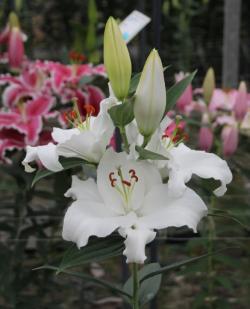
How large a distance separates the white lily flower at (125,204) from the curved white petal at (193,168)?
0.06 ft

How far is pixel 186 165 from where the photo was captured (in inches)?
33.2

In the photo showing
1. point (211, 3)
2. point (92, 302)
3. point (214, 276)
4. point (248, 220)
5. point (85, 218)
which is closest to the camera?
point (85, 218)

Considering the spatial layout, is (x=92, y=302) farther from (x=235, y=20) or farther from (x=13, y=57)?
(x=235, y=20)

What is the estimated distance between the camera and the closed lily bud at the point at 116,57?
0.81m

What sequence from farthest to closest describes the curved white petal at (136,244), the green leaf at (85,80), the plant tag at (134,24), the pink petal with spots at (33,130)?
the green leaf at (85,80)
the pink petal with spots at (33,130)
the plant tag at (134,24)
the curved white petal at (136,244)

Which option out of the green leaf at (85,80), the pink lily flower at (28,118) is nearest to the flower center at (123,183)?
the pink lily flower at (28,118)

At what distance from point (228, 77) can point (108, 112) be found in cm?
229

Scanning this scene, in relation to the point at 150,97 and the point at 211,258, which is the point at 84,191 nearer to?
the point at 150,97

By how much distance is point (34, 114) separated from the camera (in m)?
1.49

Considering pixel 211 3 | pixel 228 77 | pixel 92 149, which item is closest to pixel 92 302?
pixel 92 149

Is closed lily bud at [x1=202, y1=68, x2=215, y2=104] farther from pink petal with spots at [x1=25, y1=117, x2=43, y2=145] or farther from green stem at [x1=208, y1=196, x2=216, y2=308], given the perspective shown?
pink petal with spots at [x1=25, y1=117, x2=43, y2=145]

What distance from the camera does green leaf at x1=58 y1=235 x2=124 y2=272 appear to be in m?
0.84

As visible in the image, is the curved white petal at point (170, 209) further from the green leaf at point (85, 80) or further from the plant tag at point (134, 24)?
the green leaf at point (85, 80)

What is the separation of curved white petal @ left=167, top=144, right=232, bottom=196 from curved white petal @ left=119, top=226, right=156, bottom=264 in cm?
6
